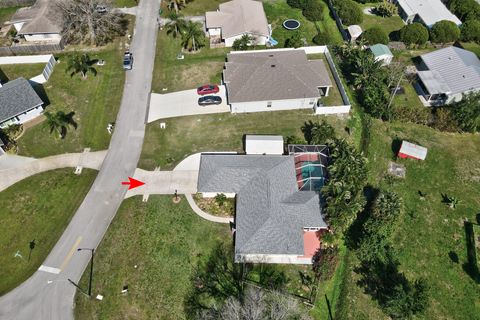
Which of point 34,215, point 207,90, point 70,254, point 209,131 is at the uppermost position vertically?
point 207,90

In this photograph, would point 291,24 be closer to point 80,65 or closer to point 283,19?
point 283,19

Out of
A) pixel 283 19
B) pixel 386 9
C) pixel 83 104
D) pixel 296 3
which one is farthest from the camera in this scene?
pixel 296 3

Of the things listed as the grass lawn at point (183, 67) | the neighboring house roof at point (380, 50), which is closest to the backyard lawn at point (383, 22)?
the neighboring house roof at point (380, 50)

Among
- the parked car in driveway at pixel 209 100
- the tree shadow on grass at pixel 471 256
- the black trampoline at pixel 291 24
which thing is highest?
the black trampoline at pixel 291 24

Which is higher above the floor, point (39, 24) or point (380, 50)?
point (39, 24)

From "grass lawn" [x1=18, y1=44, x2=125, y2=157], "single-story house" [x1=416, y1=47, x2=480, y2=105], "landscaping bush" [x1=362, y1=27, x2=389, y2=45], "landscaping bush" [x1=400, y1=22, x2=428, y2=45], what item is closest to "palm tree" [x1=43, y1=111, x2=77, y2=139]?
"grass lawn" [x1=18, y1=44, x2=125, y2=157]

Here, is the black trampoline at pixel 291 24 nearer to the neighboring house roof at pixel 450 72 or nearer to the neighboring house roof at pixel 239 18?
the neighboring house roof at pixel 239 18

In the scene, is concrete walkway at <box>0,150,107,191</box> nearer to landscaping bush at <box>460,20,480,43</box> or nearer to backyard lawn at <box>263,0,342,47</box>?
backyard lawn at <box>263,0,342,47</box>

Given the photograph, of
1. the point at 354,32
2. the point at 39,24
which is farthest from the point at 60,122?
the point at 354,32
